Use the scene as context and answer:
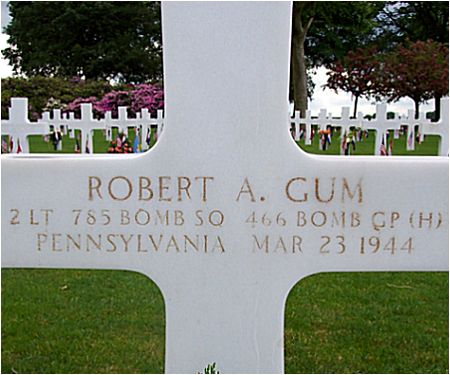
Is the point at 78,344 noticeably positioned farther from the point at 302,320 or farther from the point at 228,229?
the point at 228,229

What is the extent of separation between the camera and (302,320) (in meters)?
3.23

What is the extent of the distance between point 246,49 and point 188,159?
0.31 m

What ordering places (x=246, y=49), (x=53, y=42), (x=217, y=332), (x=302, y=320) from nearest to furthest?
(x=246, y=49) < (x=217, y=332) < (x=302, y=320) < (x=53, y=42)

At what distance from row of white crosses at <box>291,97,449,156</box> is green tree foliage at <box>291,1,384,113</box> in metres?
3.33

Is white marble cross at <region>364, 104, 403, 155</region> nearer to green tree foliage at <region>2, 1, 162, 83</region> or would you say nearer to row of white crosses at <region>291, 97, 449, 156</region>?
row of white crosses at <region>291, 97, 449, 156</region>

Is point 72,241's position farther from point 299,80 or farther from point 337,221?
point 299,80

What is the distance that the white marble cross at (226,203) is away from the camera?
162cm

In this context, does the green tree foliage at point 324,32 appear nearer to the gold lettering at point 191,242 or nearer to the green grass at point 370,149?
the green grass at point 370,149

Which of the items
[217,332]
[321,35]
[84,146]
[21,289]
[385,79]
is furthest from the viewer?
[321,35]

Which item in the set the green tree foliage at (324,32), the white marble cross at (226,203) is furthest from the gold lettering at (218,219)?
the green tree foliage at (324,32)

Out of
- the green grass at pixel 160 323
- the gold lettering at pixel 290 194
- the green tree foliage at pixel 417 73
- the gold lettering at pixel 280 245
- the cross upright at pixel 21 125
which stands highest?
the green tree foliage at pixel 417 73

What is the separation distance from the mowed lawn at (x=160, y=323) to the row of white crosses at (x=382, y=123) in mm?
3534

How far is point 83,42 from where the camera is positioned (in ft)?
87.6

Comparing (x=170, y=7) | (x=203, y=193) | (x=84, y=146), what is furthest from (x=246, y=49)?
(x=84, y=146)
